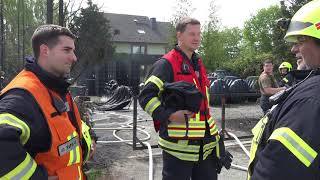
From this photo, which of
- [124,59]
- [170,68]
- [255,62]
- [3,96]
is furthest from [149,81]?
[124,59]

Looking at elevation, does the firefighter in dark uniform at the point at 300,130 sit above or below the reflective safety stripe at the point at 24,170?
above

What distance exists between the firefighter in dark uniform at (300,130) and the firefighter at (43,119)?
1205mm

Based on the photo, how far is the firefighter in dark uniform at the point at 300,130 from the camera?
157 cm

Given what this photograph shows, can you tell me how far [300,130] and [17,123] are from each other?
4.80 ft

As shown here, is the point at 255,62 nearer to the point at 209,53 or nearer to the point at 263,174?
the point at 209,53

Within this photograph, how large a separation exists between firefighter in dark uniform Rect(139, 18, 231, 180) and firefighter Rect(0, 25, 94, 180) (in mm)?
1063

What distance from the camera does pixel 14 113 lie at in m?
2.09

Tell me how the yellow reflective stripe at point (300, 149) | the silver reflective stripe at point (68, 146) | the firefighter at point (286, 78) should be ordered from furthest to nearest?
the firefighter at point (286, 78)
the silver reflective stripe at point (68, 146)
the yellow reflective stripe at point (300, 149)

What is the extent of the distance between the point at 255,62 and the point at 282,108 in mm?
29584

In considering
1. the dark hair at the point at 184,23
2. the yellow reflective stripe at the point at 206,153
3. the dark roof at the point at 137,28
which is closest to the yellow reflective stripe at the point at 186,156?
the yellow reflective stripe at the point at 206,153

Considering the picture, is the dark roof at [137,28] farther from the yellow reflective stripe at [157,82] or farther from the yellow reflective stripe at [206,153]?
the yellow reflective stripe at [206,153]

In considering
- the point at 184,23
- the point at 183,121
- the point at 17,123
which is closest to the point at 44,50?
the point at 17,123

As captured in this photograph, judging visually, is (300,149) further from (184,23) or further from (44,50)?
(184,23)

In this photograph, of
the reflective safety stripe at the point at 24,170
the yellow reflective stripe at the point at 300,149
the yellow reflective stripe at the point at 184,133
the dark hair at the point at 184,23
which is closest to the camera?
the yellow reflective stripe at the point at 300,149
